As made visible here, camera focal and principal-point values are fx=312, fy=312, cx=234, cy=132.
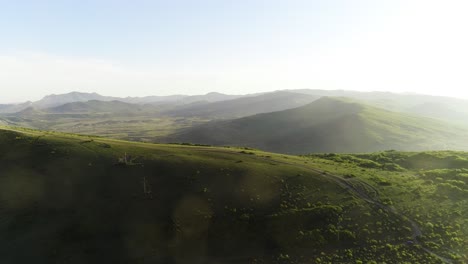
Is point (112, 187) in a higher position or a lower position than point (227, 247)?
higher

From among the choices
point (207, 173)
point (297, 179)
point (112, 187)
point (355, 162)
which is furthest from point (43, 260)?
point (355, 162)

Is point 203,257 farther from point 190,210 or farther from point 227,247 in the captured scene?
point 190,210

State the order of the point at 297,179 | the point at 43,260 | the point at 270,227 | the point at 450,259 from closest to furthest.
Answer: the point at 450,259 < the point at 43,260 < the point at 270,227 < the point at 297,179

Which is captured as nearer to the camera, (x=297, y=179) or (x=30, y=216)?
(x=30, y=216)

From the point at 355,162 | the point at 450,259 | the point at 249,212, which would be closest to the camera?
the point at 450,259

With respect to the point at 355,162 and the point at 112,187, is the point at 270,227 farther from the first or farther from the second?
the point at 355,162

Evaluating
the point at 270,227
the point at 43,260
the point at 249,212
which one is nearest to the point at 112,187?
the point at 43,260
